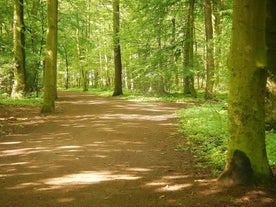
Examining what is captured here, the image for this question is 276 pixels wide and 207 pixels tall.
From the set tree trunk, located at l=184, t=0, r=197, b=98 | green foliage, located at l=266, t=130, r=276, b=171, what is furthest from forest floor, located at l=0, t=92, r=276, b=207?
tree trunk, located at l=184, t=0, r=197, b=98

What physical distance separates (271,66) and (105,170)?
530cm

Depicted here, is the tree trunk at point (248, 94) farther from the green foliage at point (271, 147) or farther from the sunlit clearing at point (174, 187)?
the green foliage at point (271, 147)

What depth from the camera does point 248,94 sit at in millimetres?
4883

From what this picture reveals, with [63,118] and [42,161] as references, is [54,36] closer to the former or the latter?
[63,118]

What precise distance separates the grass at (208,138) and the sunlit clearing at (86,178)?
185cm

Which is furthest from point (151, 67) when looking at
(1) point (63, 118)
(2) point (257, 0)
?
(2) point (257, 0)

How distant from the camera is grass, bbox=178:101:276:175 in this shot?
A: 267 inches

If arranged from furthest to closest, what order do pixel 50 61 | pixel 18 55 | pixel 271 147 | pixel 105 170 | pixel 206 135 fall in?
pixel 18 55 < pixel 50 61 < pixel 206 135 < pixel 271 147 < pixel 105 170

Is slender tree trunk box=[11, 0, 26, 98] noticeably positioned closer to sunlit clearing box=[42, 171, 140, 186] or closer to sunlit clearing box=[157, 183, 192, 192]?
sunlit clearing box=[42, 171, 140, 186]

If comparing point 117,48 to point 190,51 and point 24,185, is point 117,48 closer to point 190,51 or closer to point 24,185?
point 190,51

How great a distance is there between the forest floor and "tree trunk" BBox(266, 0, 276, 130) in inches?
98.5

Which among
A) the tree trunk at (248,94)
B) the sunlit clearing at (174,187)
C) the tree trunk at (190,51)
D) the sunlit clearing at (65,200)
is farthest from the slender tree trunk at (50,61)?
the tree trunk at (248,94)

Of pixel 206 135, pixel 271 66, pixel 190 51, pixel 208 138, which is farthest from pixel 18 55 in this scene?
pixel 271 66

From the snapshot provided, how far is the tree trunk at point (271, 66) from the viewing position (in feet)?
27.1
